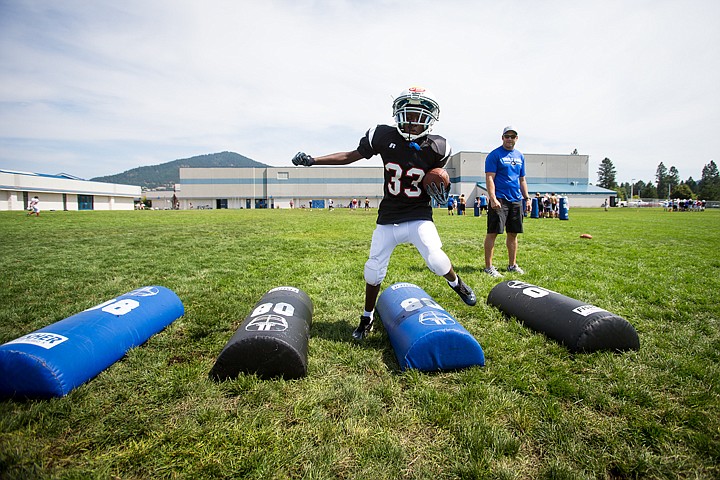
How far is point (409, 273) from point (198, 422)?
507 cm

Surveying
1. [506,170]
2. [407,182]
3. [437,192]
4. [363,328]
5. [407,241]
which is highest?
[506,170]

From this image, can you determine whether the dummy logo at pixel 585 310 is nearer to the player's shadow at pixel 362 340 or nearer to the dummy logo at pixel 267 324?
the player's shadow at pixel 362 340

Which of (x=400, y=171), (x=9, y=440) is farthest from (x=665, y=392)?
(x=9, y=440)

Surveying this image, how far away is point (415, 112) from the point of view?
13.0 ft

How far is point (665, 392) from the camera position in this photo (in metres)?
2.87

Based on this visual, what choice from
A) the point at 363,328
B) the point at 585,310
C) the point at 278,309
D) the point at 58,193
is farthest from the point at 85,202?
the point at 585,310

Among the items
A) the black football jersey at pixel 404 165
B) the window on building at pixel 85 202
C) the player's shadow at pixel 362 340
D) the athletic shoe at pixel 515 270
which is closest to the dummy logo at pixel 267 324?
the player's shadow at pixel 362 340

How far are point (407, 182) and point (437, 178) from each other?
13.4 inches

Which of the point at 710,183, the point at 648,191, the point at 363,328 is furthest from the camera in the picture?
the point at 648,191

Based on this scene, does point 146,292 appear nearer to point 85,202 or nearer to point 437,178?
point 437,178

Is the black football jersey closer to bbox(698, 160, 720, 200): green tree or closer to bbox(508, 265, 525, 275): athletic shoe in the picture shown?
bbox(508, 265, 525, 275): athletic shoe

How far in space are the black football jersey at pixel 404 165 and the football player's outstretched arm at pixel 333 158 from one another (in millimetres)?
245

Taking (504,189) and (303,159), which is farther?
(504,189)

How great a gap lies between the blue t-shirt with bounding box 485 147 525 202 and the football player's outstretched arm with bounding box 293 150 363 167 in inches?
134
